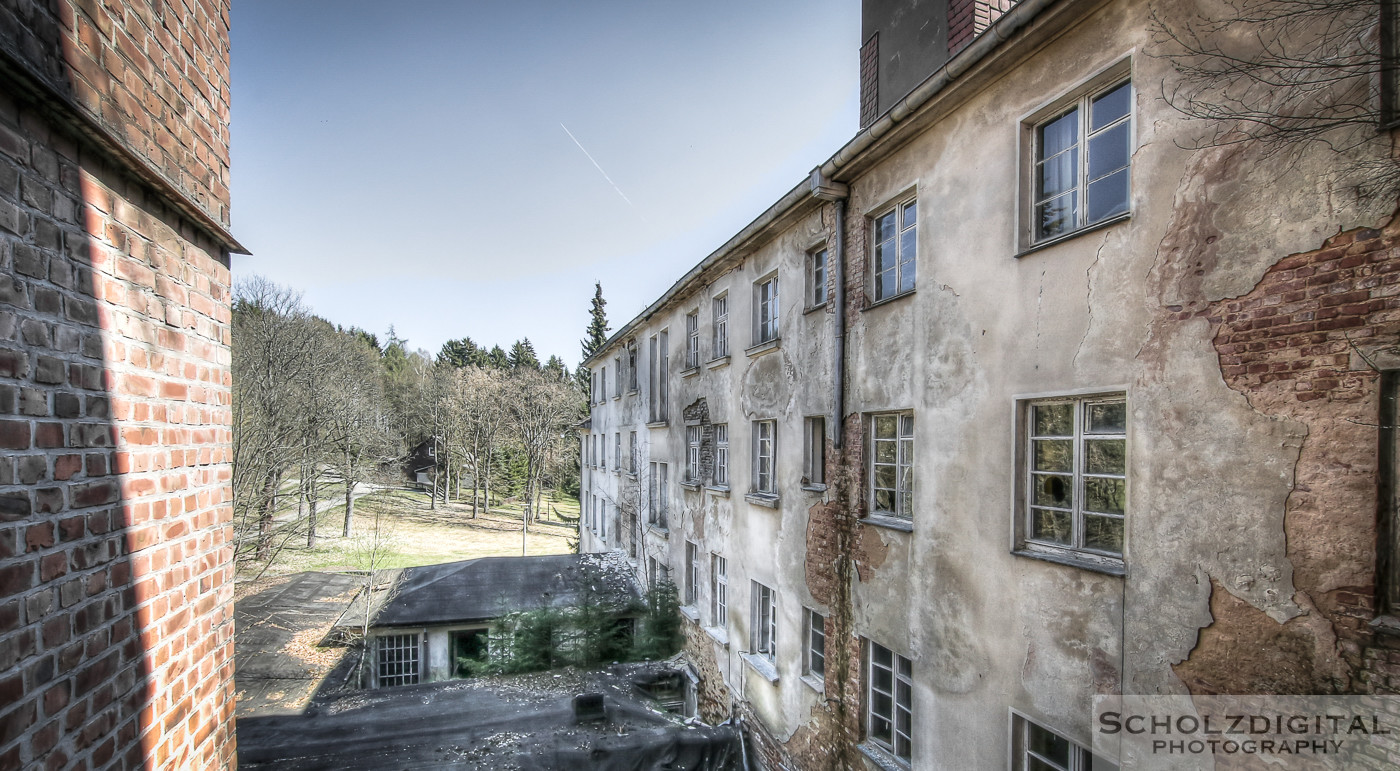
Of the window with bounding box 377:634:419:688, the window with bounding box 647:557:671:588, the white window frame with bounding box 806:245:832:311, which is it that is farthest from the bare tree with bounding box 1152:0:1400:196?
the window with bounding box 377:634:419:688

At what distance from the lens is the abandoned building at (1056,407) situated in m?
3.71

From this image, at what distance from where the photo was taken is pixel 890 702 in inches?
284

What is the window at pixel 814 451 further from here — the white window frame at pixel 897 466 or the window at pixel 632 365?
the window at pixel 632 365

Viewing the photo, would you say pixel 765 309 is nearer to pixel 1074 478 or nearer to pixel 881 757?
pixel 1074 478

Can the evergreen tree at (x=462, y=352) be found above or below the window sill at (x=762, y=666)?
above

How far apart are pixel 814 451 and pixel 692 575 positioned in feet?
20.4

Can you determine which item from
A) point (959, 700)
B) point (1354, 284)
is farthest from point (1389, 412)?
point (959, 700)

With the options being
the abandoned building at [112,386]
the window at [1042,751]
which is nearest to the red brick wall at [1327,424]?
the window at [1042,751]

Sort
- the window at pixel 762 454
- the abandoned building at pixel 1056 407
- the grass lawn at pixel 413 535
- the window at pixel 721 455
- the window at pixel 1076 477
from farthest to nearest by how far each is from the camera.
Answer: the grass lawn at pixel 413 535 → the window at pixel 721 455 → the window at pixel 762 454 → the window at pixel 1076 477 → the abandoned building at pixel 1056 407

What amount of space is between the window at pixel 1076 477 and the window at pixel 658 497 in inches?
452

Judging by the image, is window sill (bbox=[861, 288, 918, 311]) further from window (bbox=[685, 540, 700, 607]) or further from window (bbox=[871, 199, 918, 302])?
window (bbox=[685, 540, 700, 607])

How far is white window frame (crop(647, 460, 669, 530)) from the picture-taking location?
16.1 metres

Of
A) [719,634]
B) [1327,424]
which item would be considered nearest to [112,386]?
[1327,424]

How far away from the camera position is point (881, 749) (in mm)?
7223
